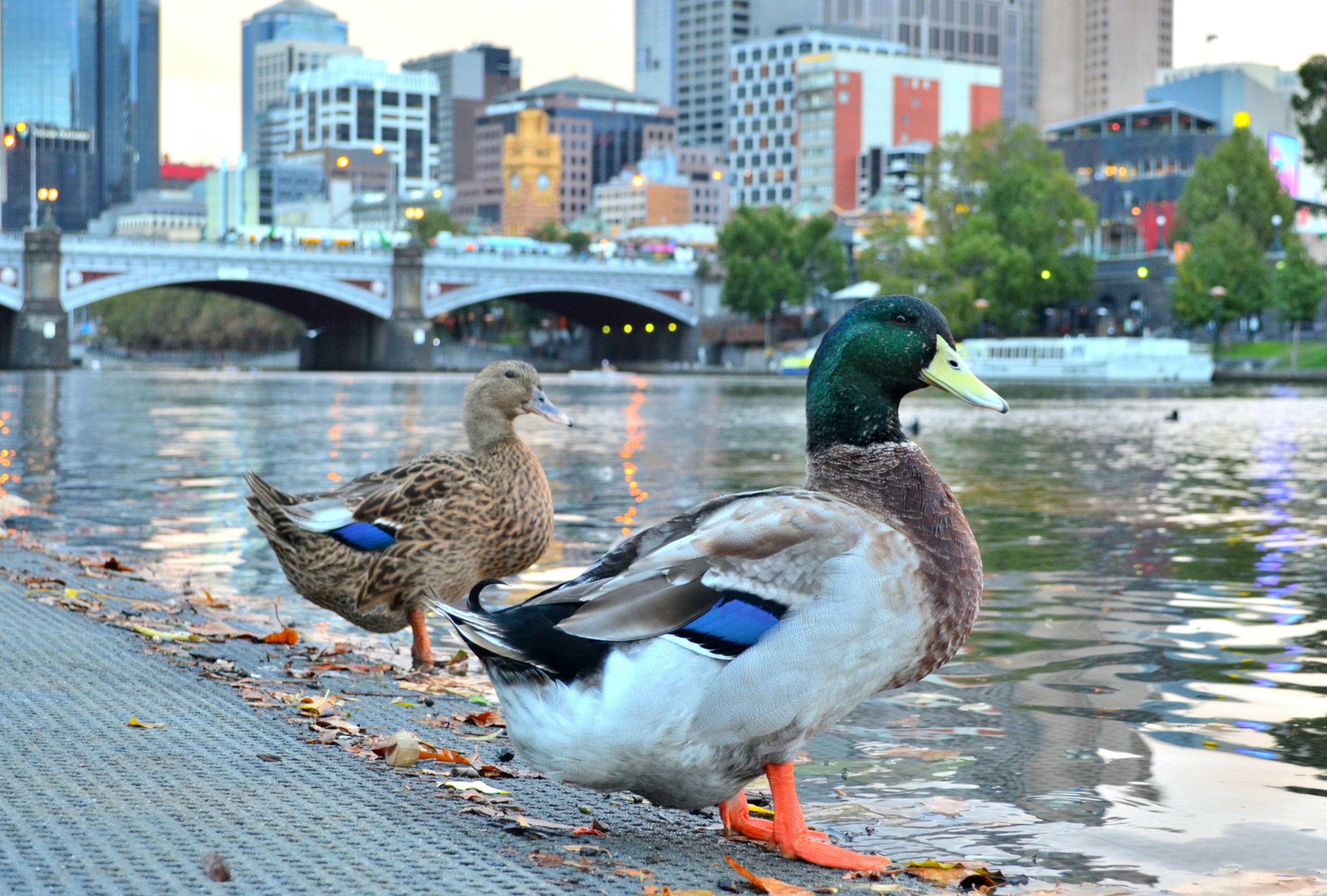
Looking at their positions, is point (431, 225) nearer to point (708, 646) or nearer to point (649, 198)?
point (649, 198)

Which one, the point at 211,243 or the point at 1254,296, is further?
the point at 211,243

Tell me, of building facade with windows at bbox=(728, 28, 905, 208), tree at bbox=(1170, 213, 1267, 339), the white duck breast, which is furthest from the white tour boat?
building facade with windows at bbox=(728, 28, 905, 208)

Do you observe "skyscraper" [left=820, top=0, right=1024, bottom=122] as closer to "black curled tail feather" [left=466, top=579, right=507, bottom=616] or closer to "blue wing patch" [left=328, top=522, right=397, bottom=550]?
"blue wing patch" [left=328, top=522, right=397, bottom=550]

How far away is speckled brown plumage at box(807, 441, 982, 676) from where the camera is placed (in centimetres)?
362

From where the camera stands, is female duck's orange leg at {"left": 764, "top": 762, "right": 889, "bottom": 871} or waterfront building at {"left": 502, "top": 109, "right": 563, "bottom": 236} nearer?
female duck's orange leg at {"left": 764, "top": 762, "right": 889, "bottom": 871}

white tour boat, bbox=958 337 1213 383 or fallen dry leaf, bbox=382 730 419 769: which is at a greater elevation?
white tour boat, bbox=958 337 1213 383

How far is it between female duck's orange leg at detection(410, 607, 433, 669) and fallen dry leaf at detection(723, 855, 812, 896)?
296 cm

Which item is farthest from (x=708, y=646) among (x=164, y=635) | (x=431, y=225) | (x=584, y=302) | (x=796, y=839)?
(x=431, y=225)

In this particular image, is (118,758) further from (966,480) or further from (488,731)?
(966,480)

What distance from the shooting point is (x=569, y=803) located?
4.04m

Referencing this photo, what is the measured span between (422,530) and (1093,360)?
6445cm

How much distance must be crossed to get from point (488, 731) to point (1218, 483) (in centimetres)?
1286

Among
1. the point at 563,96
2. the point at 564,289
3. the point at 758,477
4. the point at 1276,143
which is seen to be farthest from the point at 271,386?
the point at 563,96

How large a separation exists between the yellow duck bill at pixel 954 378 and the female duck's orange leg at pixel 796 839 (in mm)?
1031
